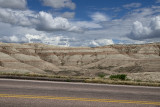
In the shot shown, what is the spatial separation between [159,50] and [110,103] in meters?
101

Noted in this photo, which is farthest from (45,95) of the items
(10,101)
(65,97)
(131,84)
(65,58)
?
(65,58)

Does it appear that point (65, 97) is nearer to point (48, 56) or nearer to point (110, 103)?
point (110, 103)

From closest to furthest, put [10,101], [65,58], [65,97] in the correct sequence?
[10,101], [65,97], [65,58]

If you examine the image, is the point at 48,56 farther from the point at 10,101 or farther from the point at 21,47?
the point at 10,101

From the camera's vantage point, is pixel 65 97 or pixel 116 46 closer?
pixel 65 97

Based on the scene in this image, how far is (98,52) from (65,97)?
90.8 metres

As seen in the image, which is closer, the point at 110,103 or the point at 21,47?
the point at 110,103

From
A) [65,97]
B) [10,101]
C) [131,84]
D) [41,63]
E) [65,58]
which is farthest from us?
[65,58]

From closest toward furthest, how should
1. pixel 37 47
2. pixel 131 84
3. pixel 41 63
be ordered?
1. pixel 131 84
2. pixel 41 63
3. pixel 37 47

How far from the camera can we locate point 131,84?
12.4 metres

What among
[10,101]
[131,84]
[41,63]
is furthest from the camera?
[41,63]

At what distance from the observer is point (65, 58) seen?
94.6m

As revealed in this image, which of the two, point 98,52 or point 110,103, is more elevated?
point 98,52

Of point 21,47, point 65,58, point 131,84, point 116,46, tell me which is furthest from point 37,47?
point 131,84
